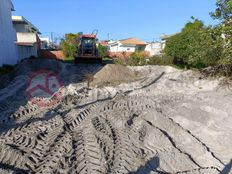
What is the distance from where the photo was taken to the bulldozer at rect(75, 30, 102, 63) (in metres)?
23.9

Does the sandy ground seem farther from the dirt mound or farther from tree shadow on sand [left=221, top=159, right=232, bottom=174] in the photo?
the dirt mound

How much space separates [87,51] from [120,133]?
18079 mm

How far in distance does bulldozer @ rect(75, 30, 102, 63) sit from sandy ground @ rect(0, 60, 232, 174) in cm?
1153

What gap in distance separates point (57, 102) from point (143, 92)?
12.4ft

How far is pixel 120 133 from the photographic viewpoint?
7.18 m

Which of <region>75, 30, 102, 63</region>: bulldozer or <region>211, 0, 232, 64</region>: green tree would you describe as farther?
<region>75, 30, 102, 63</region>: bulldozer

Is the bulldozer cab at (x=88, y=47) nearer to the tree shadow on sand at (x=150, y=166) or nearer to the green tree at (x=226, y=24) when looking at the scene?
the green tree at (x=226, y=24)

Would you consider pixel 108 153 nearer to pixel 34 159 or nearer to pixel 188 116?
pixel 34 159

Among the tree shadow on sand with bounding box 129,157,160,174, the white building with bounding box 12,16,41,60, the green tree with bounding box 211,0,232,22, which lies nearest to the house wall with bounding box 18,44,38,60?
the white building with bounding box 12,16,41,60

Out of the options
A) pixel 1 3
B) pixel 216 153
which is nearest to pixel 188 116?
pixel 216 153

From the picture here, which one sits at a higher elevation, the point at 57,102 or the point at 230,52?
the point at 230,52

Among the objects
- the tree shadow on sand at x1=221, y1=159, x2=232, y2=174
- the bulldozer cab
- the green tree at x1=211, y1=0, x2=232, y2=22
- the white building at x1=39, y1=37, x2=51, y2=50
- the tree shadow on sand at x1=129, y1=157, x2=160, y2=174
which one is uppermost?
the green tree at x1=211, y1=0, x2=232, y2=22

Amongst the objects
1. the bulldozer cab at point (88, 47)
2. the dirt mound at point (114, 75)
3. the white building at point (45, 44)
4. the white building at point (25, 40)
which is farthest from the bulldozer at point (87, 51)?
the white building at point (45, 44)

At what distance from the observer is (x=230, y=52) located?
11.8m
